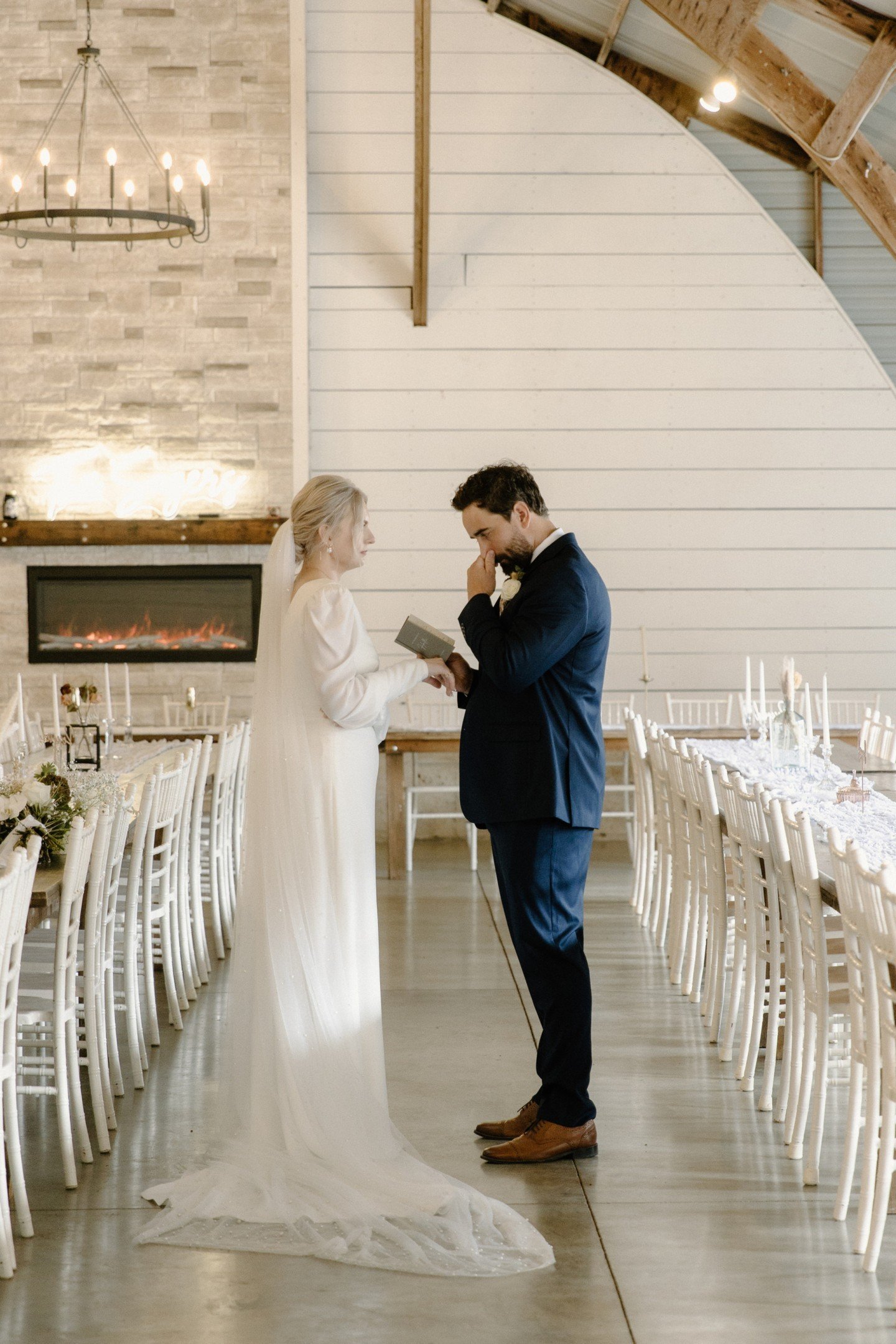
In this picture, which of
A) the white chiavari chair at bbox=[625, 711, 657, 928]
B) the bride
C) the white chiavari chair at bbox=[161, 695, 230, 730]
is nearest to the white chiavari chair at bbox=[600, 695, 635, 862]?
the white chiavari chair at bbox=[625, 711, 657, 928]

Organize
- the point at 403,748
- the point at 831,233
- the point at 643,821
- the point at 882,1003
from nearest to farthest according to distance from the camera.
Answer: the point at 882,1003
the point at 643,821
the point at 403,748
the point at 831,233

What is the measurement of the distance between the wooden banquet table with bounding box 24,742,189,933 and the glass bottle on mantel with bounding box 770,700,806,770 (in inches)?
105

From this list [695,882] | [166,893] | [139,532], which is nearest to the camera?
[166,893]

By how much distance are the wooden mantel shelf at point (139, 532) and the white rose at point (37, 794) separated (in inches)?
222

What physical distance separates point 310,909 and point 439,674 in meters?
0.71

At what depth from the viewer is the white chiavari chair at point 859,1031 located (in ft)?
10.1

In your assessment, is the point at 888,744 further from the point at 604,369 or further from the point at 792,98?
the point at 604,369

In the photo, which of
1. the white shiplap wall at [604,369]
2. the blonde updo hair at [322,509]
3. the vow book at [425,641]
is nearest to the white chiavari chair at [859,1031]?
the vow book at [425,641]


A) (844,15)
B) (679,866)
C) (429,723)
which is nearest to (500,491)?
(679,866)

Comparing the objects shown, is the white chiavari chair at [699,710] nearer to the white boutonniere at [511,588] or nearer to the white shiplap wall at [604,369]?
the white shiplap wall at [604,369]

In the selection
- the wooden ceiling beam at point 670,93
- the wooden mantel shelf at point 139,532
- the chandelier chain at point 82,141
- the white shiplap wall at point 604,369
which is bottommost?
the wooden mantel shelf at point 139,532

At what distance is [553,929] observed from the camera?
3.60m

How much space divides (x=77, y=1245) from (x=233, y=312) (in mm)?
7487

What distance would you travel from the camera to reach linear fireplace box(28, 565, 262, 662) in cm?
963
